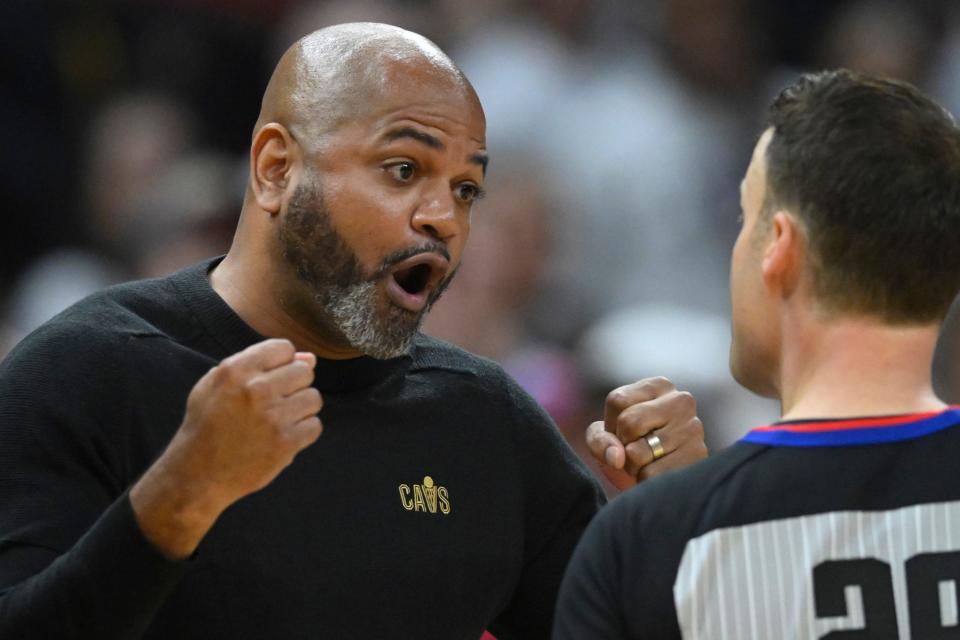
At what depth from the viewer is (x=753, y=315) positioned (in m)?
2.42

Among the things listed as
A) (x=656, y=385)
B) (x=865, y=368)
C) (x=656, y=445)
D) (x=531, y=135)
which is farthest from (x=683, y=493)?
(x=531, y=135)

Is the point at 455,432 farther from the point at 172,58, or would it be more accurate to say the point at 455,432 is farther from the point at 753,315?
the point at 172,58

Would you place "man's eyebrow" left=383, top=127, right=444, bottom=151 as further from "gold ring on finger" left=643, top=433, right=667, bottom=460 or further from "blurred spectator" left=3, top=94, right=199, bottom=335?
"blurred spectator" left=3, top=94, right=199, bottom=335

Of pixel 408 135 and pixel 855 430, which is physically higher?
pixel 408 135

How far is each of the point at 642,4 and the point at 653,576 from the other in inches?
228

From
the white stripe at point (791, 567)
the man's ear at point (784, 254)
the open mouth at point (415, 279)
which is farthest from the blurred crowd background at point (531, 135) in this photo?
the white stripe at point (791, 567)

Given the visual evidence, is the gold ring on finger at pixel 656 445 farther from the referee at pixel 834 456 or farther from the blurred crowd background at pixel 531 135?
the blurred crowd background at pixel 531 135

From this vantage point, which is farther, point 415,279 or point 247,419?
point 415,279

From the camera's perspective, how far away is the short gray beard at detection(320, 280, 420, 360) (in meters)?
3.12

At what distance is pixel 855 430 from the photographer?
2.26 meters

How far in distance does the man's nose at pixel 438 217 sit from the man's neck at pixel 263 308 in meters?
0.29

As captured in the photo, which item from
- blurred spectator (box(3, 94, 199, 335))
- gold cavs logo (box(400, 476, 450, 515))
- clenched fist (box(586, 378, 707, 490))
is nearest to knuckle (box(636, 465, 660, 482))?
clenched fist (box(586, 378, 707, 490))

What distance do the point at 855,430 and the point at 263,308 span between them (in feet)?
4.47

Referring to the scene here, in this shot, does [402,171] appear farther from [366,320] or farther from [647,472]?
[647,472]
